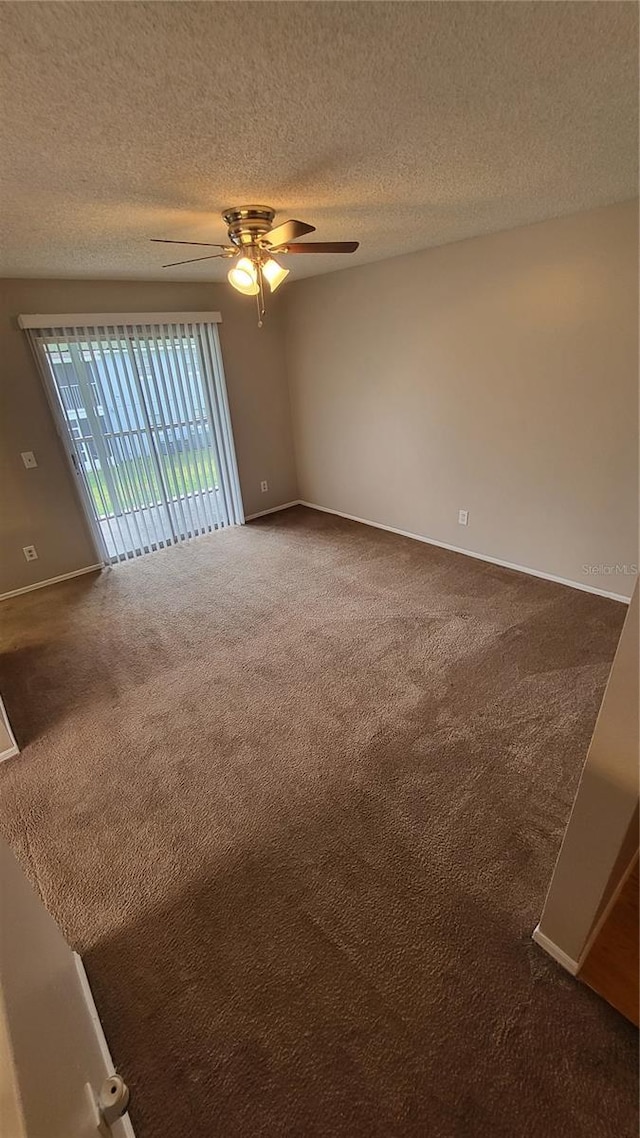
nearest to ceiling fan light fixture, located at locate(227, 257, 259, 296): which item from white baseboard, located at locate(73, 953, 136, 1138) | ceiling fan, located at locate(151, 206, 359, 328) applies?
ceiling fan, located at locate(151, 206, 359, 328)

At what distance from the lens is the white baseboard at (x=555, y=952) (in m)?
1.32

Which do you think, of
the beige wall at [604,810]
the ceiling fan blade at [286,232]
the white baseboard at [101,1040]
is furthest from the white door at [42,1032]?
the ceiling fan blade at [286,232]

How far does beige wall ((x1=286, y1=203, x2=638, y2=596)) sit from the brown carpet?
576 millimetres

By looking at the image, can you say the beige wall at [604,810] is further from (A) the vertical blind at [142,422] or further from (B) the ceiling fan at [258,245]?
(A) the vertical blind at [142,422]

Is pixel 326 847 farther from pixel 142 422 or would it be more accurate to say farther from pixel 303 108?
pixel 142 422

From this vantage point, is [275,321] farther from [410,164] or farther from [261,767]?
[261,767]

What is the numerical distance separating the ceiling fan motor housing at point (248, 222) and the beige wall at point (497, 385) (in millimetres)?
1662

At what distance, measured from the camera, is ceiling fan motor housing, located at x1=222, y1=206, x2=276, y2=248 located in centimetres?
203

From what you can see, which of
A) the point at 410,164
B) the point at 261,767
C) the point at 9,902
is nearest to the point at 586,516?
the point at 410,164

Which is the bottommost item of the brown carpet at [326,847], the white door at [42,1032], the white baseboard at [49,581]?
the brown carpet at [326,847]

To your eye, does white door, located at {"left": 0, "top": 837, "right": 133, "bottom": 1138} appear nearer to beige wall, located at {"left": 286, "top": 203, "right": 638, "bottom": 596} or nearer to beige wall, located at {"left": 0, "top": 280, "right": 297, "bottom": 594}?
beige wall, located at {"left": 0, "top": 280, "right": 297, "bottom": 594}

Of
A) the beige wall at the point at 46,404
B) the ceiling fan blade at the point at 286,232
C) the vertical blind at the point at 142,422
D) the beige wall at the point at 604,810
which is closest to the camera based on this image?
the beige wall at the point at 604,810

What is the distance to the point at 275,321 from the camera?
4590mm

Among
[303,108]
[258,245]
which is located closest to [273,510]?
[258,245]
